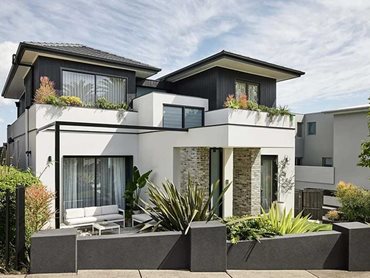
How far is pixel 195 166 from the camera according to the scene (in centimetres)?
1120

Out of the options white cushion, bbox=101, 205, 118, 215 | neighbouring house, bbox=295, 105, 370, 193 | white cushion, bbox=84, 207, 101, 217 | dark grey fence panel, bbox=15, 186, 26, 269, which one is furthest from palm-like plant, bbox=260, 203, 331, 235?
neighbouring house, bbox=295, 105, 370, 193

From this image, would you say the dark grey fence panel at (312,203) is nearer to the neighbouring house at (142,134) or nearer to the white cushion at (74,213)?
the neighbouring house at (142,134)

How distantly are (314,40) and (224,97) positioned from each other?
4.62 m

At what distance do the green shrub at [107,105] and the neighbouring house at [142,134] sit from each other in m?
0.19

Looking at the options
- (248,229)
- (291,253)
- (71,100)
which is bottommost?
(291,253)


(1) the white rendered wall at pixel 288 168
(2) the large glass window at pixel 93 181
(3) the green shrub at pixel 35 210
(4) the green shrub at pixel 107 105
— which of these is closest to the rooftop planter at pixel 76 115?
(4) the green shrub at pixel 107 105

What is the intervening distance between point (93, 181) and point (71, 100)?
137 inches

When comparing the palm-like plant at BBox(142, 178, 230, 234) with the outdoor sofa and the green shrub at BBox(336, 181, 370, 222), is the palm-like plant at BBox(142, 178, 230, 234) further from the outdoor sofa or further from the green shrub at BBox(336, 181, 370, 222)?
the green shrub at BBox(336, 181, 370, 222)

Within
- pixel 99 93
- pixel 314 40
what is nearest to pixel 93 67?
pixel 99 93

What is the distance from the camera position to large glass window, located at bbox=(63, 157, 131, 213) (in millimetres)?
→ 11562

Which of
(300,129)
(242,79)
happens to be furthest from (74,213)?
(300,129)

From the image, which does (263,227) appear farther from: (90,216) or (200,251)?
(90,216)

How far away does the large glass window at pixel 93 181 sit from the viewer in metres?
11.6

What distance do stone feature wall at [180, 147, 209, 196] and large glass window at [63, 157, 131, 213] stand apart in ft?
9.83
